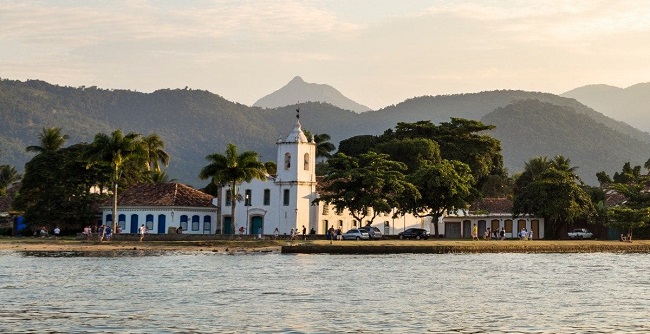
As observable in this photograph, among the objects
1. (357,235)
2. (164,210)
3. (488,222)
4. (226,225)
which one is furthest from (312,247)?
(488,222)

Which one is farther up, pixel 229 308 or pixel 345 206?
pixel 345 206

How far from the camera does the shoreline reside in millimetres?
76688

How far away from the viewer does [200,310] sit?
35.4 meters

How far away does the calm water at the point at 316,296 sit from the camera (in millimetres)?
31609

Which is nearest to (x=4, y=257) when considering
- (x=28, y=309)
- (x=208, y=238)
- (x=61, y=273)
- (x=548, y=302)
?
(x=61, y=273)

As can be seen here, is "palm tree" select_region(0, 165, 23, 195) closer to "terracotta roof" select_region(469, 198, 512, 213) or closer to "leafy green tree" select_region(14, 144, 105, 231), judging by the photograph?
"leafy green tree" select_region(14, 144, 105, 231)

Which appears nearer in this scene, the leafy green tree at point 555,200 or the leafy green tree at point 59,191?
the leafy green tree at point 555,200

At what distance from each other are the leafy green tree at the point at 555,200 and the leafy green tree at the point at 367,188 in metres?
Result: 11.7

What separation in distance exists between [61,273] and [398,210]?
46374 mm

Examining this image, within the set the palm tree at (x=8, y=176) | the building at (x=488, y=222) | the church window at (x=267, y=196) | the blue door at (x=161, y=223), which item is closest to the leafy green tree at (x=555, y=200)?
the building at (x=488, y=222)

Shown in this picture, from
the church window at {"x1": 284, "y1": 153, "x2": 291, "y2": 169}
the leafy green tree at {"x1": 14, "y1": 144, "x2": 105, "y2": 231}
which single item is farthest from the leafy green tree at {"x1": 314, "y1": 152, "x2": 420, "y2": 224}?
the leafy green tree at {"x1": 14, "y1": 144, "x2": 105, "y2": 231}

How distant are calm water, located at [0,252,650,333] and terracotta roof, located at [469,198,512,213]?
45218 millimetres

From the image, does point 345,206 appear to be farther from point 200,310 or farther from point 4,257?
point 200,310

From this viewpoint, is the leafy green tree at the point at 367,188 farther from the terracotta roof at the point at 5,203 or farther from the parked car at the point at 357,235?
the terracotta roof at the point at 5,203
